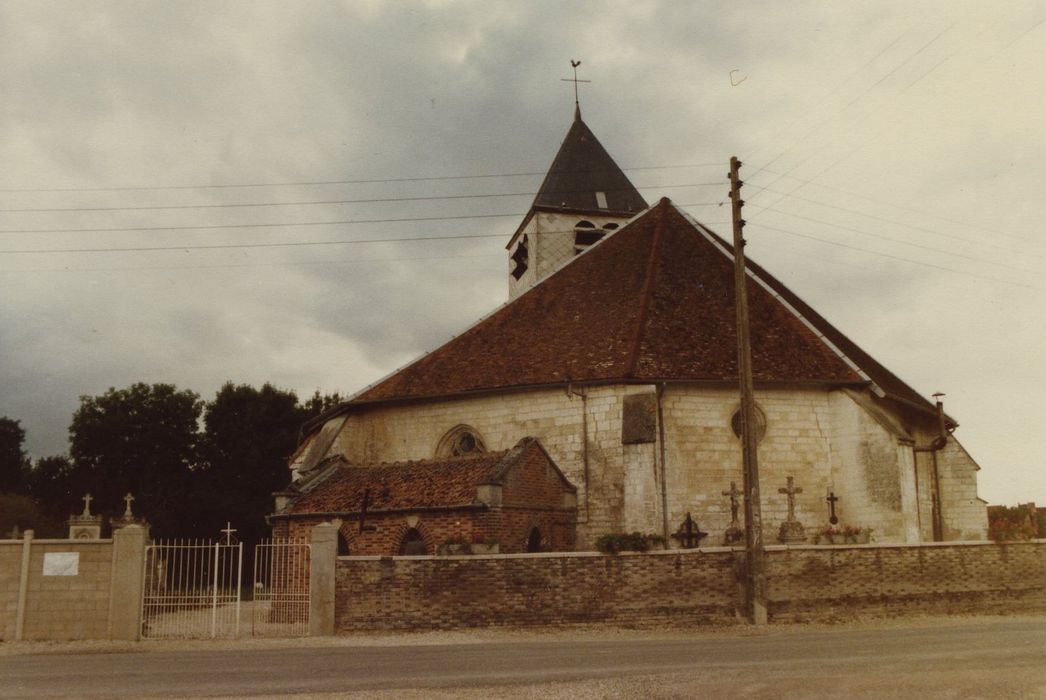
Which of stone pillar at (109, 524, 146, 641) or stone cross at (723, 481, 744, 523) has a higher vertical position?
stone cross at (723, 481, 744, 523)

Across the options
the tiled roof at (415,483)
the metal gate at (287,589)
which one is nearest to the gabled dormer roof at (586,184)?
the tiled roof at (415,483)

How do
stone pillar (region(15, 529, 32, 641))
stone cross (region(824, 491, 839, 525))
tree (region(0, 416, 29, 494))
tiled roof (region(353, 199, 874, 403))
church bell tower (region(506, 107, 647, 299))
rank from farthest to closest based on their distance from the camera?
tree (region(0, 416, 29, 494)) < church bell tower (region(506, 107, 647, 299)) < tiled roof (region(353, 199, 874, 403)) < stone cross (region(824, 491, 839, 525)) < stone pillar (region(15, 529, 32, 641))

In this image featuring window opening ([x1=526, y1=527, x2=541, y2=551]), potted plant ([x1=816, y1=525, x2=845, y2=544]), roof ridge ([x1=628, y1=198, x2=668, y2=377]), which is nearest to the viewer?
potted plant ([x1=816, y1=525, x2=845, y2=544])

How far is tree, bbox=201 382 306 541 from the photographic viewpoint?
5159cm

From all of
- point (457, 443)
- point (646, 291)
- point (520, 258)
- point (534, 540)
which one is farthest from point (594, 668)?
point (520, 258)

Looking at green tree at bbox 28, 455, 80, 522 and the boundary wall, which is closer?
the boundary wall

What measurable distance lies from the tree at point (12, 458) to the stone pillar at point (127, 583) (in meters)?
47.3

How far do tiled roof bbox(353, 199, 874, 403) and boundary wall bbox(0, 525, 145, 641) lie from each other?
8.51 metres

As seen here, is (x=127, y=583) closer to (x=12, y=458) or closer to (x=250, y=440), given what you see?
(x=250, y=440)

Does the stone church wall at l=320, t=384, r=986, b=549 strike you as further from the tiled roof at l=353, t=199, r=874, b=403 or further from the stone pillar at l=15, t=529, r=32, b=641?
the stone pillar at l=15, t=529, r=32, b=641

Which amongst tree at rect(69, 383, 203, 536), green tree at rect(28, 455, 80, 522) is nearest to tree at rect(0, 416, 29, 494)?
green tree at rect(28, 455, 80, 522)

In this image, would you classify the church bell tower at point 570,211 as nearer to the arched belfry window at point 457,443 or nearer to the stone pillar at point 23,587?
the arched belfry window at point 457,443

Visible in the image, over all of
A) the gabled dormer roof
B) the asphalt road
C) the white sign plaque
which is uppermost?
the gabled dormer roof

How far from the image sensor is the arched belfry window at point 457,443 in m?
22.7
